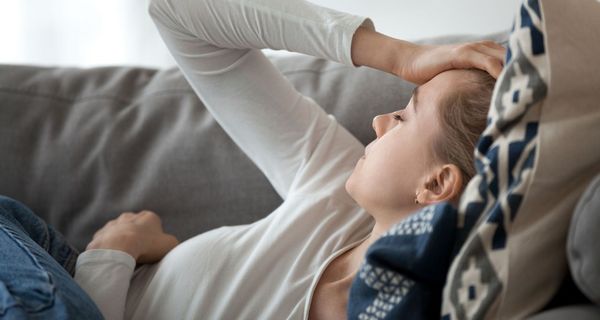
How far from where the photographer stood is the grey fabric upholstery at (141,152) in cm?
146

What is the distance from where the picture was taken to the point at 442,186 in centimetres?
104

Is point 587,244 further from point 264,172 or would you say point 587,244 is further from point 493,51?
point 264,172

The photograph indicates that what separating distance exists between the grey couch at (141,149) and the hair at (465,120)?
35 cm

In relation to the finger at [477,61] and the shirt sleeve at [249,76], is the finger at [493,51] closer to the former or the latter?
the finger at [477,61]

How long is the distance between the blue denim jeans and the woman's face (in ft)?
1.36

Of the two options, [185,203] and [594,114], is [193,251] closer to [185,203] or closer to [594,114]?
[185,203]

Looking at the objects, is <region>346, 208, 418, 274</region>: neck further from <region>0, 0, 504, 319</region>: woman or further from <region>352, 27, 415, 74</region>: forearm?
<region>352, 27, 415, 74</region>: forearm

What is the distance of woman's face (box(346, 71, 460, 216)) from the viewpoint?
1058 millimetres

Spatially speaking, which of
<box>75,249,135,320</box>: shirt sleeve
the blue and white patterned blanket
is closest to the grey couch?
<box>75,249,135,320</box>: shirt sleeve

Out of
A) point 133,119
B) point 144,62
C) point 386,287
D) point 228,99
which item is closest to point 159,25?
point 228,99

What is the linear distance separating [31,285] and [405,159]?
0.53m

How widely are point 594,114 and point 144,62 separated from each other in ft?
5.36

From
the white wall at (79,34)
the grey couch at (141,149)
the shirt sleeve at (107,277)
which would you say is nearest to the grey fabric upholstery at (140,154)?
the grey couch at (141,149)

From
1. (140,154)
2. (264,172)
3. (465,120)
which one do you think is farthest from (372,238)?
(140,154)
